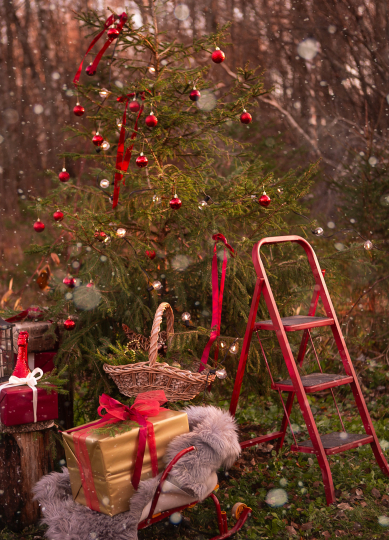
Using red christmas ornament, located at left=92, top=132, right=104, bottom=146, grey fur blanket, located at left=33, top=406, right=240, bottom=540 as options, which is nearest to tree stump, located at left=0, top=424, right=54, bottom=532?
grey fur blanket, located at left=33, top=406, right=240, bottom=540

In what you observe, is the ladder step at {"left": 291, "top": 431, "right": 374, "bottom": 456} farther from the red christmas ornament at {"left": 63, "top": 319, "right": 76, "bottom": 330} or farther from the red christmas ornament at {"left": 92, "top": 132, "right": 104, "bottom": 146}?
the red christmas ornament at {"left": 92, "top": 132, "right": 104, "bottom": 146}

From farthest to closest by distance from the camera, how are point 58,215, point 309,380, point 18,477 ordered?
point 58,215 → point 309,380 → point 18,477

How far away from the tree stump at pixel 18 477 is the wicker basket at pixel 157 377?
2.01 feet

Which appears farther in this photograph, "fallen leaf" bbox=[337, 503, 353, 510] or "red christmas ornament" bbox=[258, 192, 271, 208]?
"red christmas ornament" bbox=[258, 192, 271, 208]

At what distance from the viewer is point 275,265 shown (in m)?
3.80

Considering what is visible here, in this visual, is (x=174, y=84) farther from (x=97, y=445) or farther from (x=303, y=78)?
(x=303, y=78)

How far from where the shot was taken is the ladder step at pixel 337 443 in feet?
9.07

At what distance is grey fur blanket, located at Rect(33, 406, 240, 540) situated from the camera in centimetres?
217

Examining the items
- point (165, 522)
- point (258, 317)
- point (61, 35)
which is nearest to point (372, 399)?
point (258, 317)

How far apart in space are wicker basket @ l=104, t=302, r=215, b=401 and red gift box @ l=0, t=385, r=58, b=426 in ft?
1.25

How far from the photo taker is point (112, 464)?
7.14 ft

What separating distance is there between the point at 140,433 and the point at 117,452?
0.14m

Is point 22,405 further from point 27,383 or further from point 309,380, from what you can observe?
point 309,380

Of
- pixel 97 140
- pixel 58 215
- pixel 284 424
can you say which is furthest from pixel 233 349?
pixel 97 140
